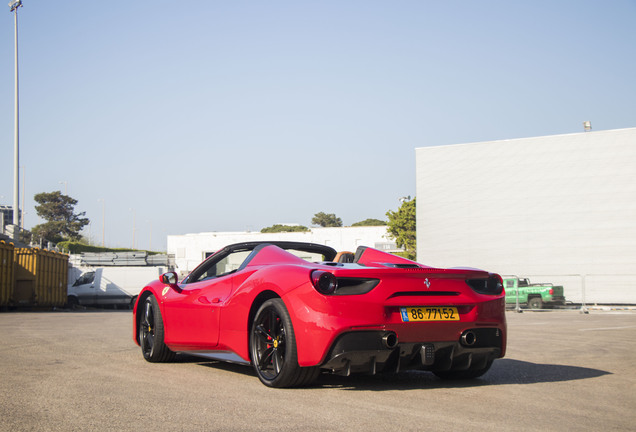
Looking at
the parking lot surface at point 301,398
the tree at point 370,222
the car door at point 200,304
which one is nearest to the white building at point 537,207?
the parking lot surface at point 301,398

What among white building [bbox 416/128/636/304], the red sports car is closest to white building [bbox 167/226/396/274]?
white building [bbox 416/128/636/304]

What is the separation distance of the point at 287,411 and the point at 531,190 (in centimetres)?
3945

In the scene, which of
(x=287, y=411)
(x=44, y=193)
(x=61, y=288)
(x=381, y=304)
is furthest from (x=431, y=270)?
(x=44, y=193)

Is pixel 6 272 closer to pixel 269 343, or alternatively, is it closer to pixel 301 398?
pixel 269 343

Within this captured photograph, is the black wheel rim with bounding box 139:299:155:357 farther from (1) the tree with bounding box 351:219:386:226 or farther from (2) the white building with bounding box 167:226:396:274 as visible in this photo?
(1) the tree with bounding box 351:219:386:226

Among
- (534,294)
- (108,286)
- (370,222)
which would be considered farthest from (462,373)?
(370,222)

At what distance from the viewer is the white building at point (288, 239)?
65.4 metres

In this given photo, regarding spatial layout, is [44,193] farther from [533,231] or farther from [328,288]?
[328,288]

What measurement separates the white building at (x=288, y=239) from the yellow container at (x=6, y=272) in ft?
115

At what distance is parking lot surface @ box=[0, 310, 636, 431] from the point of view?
152 inches

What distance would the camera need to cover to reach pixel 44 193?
8825cm

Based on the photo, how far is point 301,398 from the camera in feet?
15.4

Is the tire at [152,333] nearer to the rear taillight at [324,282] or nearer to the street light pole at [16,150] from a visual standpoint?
the rear taillight at [324,282]

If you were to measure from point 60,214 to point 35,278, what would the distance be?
63.9m
